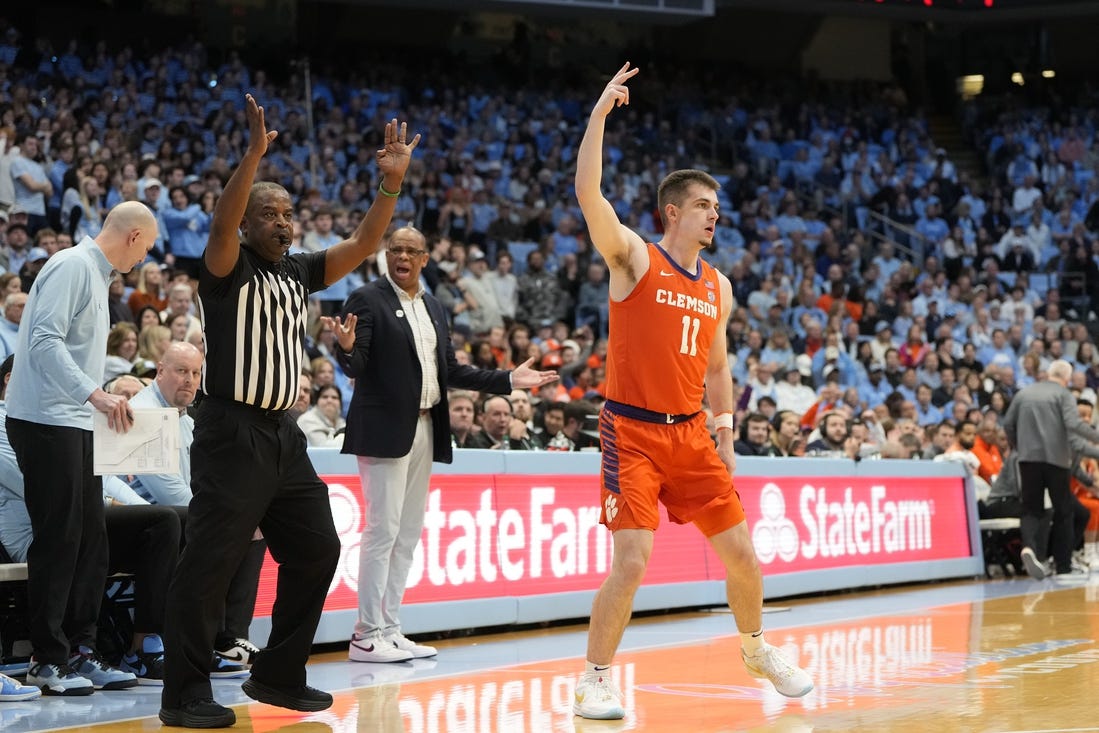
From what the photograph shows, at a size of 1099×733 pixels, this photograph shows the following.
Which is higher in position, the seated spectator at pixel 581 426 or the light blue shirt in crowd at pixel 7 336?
the light blue shirt in crowd at pixel 7 336

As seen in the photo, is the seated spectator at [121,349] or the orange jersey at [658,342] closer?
the orange jersey at [658,342]

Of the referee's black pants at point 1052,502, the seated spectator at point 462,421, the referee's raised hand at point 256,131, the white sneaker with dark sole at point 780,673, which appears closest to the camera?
the referee's raised hand at point 256,131

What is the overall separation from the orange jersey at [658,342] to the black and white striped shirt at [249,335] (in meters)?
1.36

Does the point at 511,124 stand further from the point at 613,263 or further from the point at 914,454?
the point at 613,263

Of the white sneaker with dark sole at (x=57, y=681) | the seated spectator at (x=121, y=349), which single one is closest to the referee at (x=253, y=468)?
the white sneaker with dark sole at (x=57, y=681)

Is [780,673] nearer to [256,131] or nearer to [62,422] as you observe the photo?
[256,131]

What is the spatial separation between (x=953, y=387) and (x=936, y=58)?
13.8m

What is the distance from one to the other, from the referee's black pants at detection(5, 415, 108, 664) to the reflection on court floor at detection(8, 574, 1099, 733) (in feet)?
1.11

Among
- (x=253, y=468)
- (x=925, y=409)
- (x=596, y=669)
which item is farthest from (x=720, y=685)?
(x=925, y=409)

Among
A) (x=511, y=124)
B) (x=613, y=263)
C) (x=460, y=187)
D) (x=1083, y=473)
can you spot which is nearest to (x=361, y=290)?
(x=613, y=263)

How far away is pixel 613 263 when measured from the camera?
5.93 metres

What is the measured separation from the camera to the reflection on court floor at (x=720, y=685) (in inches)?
221

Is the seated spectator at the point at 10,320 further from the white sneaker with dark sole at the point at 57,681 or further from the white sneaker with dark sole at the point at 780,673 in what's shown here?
the white sneaker with dark sole at the point at 780,673

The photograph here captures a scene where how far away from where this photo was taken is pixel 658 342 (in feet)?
19.7
